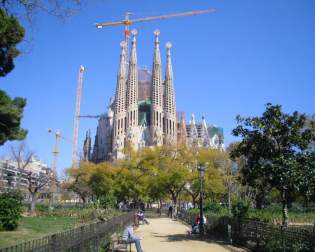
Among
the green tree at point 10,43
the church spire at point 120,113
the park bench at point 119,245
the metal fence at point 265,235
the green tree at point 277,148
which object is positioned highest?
the church spire at point 120,113

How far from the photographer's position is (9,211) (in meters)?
19.4

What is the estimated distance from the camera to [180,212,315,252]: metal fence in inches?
421

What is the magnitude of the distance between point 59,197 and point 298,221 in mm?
76677

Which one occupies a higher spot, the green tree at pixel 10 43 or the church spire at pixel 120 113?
the church spire at pixel 120 113

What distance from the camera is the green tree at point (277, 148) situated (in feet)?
46.4

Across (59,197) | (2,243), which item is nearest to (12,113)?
(2,243)

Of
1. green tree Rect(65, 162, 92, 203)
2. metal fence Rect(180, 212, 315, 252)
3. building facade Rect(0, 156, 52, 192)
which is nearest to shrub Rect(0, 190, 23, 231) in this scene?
metal fence Rect(180, 212, 315, 252)

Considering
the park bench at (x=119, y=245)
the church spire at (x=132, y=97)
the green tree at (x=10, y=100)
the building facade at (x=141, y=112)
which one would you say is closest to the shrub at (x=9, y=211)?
the green tree at (x=10, y=100)

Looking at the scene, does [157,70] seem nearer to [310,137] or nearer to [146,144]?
[146,144]

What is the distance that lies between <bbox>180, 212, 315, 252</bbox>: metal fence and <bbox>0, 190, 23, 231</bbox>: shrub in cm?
1021

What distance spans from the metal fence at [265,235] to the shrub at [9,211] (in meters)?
10.2

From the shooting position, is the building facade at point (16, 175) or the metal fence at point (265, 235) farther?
the building facade at point (16, 175)

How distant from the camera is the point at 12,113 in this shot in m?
14.6

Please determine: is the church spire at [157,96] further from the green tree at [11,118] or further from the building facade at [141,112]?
the green tree at [11,118]
